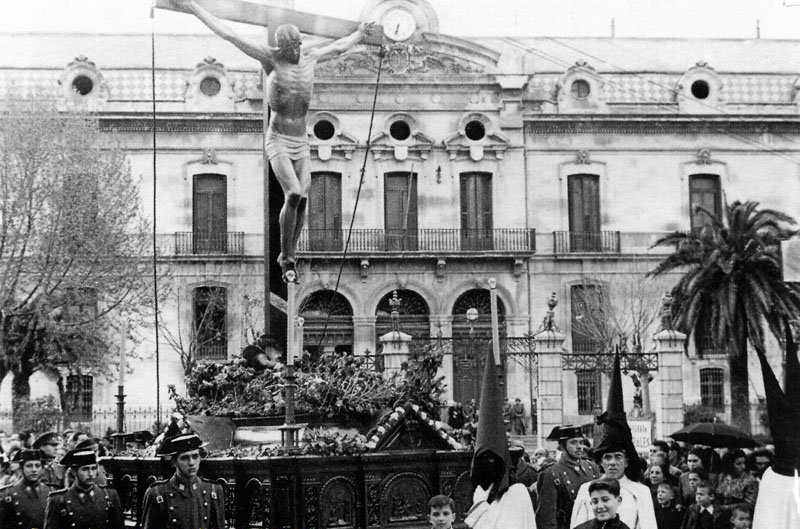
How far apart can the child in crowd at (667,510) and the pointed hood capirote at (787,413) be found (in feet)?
12.3

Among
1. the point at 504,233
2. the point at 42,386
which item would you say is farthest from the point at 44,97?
the point at 504,233

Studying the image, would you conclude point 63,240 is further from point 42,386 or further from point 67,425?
point 42,386

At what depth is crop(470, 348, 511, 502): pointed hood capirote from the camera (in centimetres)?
748

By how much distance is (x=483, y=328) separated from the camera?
35.5 meters

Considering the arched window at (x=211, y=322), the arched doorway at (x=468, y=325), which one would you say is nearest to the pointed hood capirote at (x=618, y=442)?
the arched doorway at (x=468, y=325)

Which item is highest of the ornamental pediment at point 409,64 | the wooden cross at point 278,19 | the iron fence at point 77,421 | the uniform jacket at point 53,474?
the ornamental pediment at point 409,64

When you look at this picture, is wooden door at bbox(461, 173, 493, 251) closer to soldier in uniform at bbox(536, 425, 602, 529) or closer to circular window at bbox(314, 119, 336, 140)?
circular window at bbox(314, 119, 336, 140)

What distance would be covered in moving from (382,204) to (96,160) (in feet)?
30.7

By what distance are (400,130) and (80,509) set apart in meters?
27.8

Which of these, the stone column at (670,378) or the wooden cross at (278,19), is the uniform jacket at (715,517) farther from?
the stone column at (670,378)

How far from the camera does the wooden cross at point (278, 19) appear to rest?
11.9 metres

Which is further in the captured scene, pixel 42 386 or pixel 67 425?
pixel 42 386

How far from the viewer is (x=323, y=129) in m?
36.0

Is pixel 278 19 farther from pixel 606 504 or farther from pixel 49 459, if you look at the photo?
pixel 606 504
